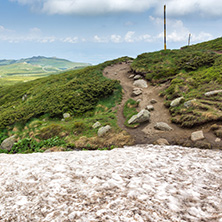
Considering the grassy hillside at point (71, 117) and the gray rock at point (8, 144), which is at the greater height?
the grassy hillside at point (71, 117)

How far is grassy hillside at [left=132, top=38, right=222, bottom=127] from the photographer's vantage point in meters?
14.4

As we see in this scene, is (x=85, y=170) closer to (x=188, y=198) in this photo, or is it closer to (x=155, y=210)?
(x=155, y=210)

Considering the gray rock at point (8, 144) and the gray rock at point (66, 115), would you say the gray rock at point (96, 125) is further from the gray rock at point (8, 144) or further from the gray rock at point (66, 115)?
the gray rock at point (8, 144)

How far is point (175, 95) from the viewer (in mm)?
19375

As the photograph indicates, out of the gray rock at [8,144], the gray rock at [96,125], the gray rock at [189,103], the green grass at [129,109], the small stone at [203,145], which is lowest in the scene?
the gray rock at [8,144]

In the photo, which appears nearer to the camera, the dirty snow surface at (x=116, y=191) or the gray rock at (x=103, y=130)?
the dirty snow surface at (x=116, y=191)

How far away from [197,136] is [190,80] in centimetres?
1188

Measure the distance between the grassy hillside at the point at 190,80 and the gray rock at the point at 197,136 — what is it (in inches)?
55.2

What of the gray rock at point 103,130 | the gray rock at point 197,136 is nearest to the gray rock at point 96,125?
the gray rock at point 103,130

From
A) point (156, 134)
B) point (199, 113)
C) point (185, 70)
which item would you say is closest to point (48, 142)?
point (156, 134)

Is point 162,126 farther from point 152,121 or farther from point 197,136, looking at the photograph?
point 197,136

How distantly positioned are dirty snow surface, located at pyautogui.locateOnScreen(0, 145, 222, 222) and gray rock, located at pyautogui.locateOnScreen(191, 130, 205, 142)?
114 inches

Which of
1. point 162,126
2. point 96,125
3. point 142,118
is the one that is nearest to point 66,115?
point 96,125

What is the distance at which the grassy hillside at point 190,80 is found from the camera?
47.2 feet
